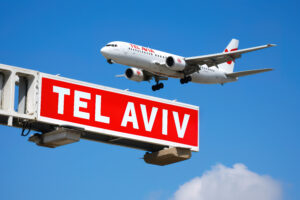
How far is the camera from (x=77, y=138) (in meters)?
22.1

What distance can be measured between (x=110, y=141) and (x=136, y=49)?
31.8 m

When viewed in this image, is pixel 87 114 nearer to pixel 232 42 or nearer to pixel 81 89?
pixel 81 89

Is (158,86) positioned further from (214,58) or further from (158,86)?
(214,58)

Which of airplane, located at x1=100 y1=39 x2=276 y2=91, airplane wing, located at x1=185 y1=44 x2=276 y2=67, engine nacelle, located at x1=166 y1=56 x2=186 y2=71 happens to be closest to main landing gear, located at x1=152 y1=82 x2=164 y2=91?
airplane, located at x1=100 y1=39 x2=276 y2=91

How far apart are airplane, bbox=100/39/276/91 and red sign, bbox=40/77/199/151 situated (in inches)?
1086

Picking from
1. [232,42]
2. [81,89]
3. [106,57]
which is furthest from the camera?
[232,42]

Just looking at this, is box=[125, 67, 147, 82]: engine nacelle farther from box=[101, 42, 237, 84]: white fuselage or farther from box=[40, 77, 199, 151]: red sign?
box=[40, 77, 199, 151]: red sign

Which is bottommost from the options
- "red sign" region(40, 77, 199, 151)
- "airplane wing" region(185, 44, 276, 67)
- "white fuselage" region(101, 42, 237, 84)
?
"red sign" region(40, 77, 199, 151)

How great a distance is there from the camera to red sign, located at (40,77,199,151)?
22297mm

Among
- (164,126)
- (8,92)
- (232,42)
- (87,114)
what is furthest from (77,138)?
(232,42)

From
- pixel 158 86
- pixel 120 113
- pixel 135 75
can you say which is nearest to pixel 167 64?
pixel 135 75

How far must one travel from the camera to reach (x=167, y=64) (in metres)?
57.2

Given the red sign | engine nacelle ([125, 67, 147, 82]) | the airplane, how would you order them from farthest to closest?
engine nacelle ([125, 67, 147, 82]) → the airplane → the red sign

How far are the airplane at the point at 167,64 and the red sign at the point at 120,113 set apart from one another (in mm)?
27578
